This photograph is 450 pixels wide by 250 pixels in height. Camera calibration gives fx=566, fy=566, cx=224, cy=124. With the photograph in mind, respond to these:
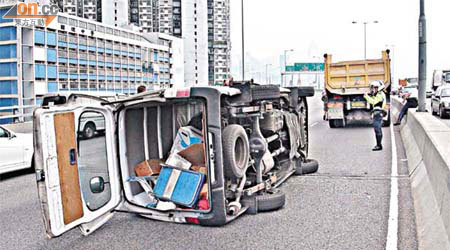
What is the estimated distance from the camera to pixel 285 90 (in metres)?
9.66

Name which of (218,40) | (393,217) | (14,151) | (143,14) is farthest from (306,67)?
(393,217)

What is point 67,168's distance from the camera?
5.62 m

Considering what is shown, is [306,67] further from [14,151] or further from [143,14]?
[14,151]

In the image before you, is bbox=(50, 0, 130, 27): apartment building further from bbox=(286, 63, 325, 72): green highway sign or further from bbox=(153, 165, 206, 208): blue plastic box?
bbox=(153, 165, 206, 208): blue plastic box

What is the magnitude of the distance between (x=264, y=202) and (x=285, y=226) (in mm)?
723

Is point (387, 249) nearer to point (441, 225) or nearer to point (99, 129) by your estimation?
point (441, 225)

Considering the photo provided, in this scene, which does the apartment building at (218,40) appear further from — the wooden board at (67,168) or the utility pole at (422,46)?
the wooden board at (67,168)

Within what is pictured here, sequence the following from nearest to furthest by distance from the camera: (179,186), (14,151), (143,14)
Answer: (179,186) → (14,151) → (143,14)

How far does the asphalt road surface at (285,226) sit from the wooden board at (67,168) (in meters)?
0.49

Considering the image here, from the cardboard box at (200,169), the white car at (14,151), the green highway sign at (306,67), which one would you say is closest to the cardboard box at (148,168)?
the cardboard box at (200,169)

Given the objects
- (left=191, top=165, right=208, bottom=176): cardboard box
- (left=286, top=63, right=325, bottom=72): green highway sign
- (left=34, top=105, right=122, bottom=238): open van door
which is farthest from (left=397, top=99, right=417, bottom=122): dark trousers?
(left=286, top=63, right=325, bottom=72): green highway sign

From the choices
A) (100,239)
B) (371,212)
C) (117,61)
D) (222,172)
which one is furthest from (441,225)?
(117,61)

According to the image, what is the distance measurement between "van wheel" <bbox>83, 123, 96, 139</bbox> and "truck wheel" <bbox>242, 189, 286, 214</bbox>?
2091mm

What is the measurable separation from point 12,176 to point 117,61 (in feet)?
79.6
